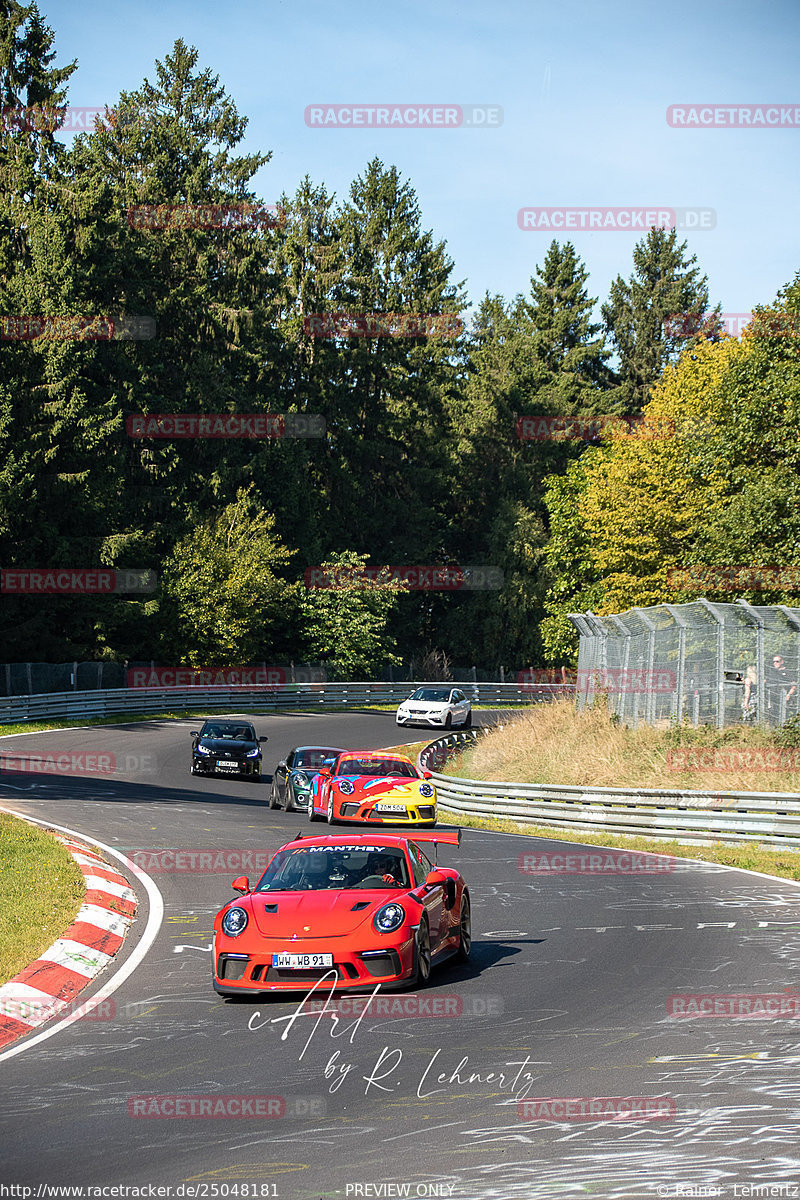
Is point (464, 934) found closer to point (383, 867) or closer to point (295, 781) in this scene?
point (383, 867)

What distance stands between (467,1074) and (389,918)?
249cm

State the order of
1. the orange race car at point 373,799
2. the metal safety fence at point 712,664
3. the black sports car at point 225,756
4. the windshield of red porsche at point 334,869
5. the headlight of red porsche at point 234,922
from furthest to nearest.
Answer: the black sports car at point 225,756 < the metal safety fence at point 712,664 < the orange race car at point 373,799 < the windshield of red porsche at point 334,869 < the headlight of red porsche at point 234,922

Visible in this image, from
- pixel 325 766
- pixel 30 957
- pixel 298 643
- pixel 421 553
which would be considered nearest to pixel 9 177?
pixel 298 643

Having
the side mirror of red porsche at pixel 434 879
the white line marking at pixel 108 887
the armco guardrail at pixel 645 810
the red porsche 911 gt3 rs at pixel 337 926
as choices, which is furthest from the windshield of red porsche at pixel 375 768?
the red porsche 911 gt3 rs at pixel 337 926

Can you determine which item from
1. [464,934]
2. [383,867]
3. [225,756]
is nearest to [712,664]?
[225,756]

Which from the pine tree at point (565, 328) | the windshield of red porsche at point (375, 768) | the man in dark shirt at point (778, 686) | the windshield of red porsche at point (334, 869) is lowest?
the windshield of red porsche at point (375, 768)

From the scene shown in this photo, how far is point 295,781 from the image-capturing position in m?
26.5

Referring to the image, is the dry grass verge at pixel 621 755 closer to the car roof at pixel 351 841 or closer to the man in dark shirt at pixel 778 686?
the man in dark shirt at pixel 778 686

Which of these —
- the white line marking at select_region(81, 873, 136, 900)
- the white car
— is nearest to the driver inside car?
the white line marking at select_region(81, 873, 136, 900)

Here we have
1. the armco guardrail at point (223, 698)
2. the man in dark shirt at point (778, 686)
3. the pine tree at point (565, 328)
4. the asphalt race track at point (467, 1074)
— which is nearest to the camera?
the asphalt race track at point (467, 1074)

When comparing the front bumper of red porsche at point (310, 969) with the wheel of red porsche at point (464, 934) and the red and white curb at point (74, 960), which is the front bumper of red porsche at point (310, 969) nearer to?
the red and white curb at point (74, 960)

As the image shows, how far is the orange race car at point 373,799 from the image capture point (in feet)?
77.0

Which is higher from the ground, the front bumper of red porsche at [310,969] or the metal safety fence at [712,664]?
the metal safety fence at [712,664]
